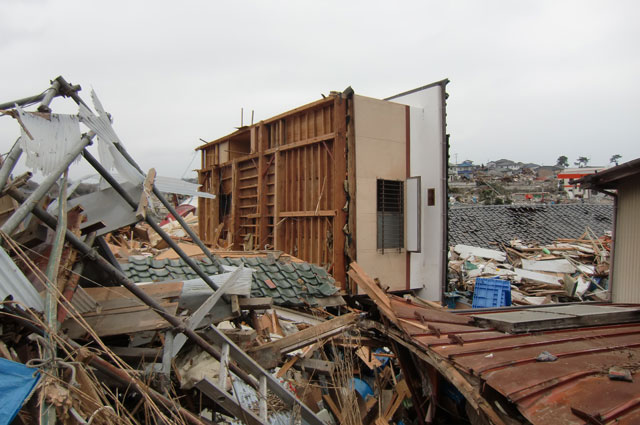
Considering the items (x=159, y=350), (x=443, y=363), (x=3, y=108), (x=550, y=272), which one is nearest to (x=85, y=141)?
(x=3, y=108)

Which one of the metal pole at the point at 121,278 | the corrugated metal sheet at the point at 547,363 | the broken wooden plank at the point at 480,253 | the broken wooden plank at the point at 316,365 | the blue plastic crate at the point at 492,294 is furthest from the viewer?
the broken wooden plank at the point at 480,253

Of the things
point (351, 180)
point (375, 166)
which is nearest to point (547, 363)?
point (351, 180)

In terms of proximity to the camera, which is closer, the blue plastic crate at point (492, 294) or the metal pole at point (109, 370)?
the metal pole at point (109, 370)

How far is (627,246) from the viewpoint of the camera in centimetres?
830

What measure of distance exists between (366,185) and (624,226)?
5363mm

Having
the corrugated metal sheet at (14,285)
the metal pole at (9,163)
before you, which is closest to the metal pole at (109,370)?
the corrugated metal sheet at (14,285)

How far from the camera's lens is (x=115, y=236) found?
11.7 meters

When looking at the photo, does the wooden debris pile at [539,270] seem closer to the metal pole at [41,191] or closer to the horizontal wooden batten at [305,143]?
the horizontal wooden batten at [305,143]

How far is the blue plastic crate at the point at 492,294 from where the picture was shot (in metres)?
9.52

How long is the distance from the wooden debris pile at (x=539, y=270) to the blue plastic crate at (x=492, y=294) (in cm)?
46

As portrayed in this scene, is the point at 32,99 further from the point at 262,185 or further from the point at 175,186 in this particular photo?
the point at 262,185

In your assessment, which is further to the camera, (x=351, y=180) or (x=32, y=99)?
(x=351, y=180)

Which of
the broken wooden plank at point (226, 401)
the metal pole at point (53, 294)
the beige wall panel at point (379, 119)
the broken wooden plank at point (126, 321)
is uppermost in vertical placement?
the beige wall panel at point (379, 119)

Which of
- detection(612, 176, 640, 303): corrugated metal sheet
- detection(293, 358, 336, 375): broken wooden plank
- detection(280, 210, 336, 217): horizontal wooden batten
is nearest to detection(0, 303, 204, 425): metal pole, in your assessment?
detection(293, 358, 336, 375): broken wooden plank
